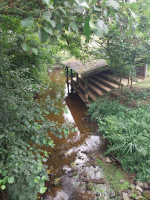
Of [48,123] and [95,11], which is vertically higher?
[95,11]

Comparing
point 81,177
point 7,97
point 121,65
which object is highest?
point 121,65

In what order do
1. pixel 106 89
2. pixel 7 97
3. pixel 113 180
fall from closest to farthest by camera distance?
pixel 7 97, pixel 113 180, pixel 106 89

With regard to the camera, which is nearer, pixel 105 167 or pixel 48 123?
pixel 48 123

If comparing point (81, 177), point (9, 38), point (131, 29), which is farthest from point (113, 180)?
point (9, 38)

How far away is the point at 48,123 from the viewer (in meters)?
2.49

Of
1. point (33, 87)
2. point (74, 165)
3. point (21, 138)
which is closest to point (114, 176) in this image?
point (74, 165)

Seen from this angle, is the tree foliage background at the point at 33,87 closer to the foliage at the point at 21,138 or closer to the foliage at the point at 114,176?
the foliage at the point at 21,138

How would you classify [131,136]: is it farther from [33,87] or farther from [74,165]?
[33,87]

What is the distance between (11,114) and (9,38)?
9.92 ft

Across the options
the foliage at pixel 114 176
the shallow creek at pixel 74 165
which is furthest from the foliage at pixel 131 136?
the shallow creek at pixel 74 165

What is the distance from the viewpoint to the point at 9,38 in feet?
13.5

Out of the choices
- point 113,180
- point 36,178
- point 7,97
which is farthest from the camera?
point 113,180

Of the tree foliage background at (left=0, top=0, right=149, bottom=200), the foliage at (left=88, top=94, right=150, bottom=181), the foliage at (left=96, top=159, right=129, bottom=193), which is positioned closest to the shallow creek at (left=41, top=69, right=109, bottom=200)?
the foliage at (left=96, top=159, right=129, bottom=193)

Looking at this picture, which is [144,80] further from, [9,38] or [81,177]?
[9,38]
